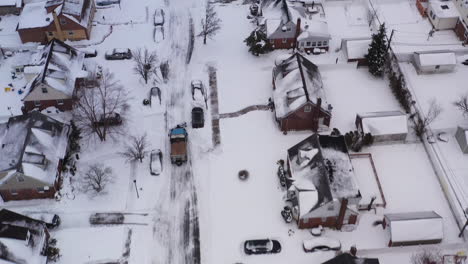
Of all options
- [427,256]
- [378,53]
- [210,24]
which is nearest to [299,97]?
[378,53]

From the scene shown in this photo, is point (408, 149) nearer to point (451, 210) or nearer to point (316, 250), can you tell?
point (451, 210)

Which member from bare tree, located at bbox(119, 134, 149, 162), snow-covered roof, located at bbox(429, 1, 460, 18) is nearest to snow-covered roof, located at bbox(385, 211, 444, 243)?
bare tree, located at bbox(119, 134, 149, 162)

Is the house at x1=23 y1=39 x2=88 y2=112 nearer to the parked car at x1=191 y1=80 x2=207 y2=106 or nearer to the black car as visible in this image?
the parked car at x1=191 y1=80 x2=207 y2=106

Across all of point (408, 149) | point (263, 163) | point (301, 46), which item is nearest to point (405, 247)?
point (408, 149)

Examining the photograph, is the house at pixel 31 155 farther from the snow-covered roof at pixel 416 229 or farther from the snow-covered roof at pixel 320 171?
the snow-covered roof at pixel 416 229

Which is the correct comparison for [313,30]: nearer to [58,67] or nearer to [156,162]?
[156,162]
